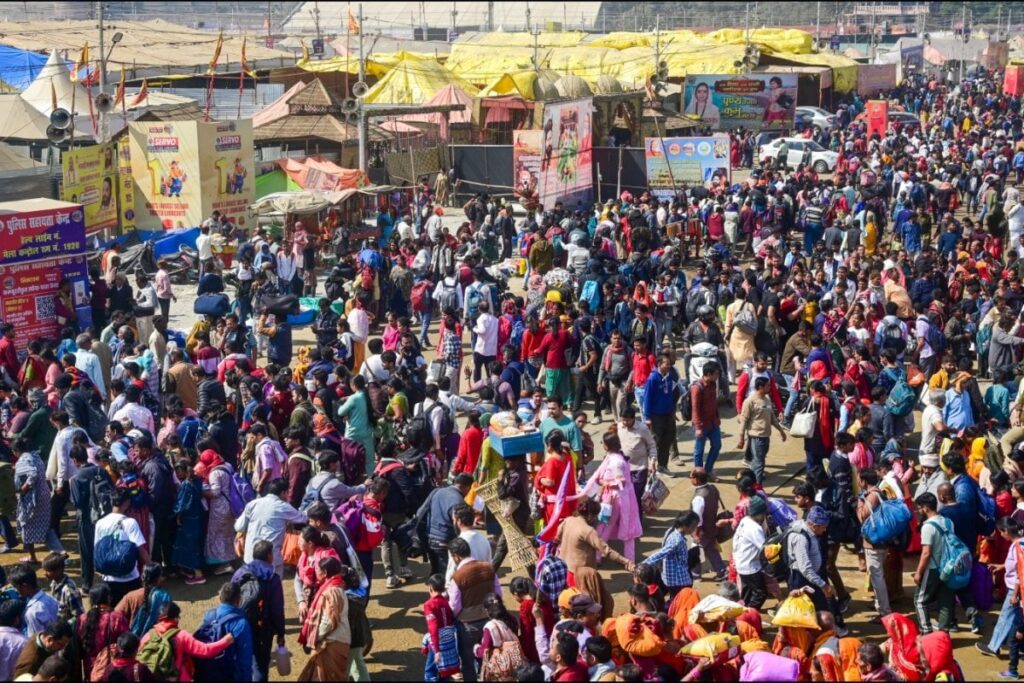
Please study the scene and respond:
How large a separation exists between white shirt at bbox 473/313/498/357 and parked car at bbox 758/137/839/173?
78.3 ft

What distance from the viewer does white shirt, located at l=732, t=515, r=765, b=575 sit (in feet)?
27.0

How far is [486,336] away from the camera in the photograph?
1373 cm

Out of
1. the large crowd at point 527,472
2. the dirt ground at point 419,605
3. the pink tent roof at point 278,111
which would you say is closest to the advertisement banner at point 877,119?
the pink tent roof at point 278,111

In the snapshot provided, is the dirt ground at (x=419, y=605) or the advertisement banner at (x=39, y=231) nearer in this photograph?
the dirt ground at (x=419, y=605)

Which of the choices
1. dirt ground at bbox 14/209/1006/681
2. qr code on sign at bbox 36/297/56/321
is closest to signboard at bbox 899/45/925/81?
qr code on sign at bbox 36/297/56/321

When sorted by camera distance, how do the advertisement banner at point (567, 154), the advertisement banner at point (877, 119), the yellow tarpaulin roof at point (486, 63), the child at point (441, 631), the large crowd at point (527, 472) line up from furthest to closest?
the yellow tarpaulin roof at point (486, 63)
the advertisement banner at point (877, 119)
the advertisement banner at point (567, 154)
the child at point (441, 631)
the large crowd at point (527, 472)

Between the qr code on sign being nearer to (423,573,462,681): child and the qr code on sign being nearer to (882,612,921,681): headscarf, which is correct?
(423,573,462,681): child

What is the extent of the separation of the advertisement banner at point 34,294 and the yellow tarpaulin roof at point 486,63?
100 feet

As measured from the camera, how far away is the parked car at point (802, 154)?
36125mm

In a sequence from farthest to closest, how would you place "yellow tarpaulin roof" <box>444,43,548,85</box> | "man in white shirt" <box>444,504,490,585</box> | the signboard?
the signboard
"yellow tarpaulin roof" <box>444,43,548,85</box>
"man in white shirt" <box>444,504,490,585</box>

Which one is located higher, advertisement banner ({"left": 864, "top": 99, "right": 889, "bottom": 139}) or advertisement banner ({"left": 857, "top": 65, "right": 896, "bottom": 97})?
advertisement banner ({"left": 857, "top": 65, "right": 896, "bottom": 97})

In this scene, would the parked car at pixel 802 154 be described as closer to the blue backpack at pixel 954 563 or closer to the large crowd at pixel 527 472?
the large crowd at pixel 527 472

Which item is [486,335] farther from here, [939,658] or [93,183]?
[93,183]

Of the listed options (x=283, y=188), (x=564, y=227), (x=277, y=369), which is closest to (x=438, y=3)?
(x=283, y=188)
